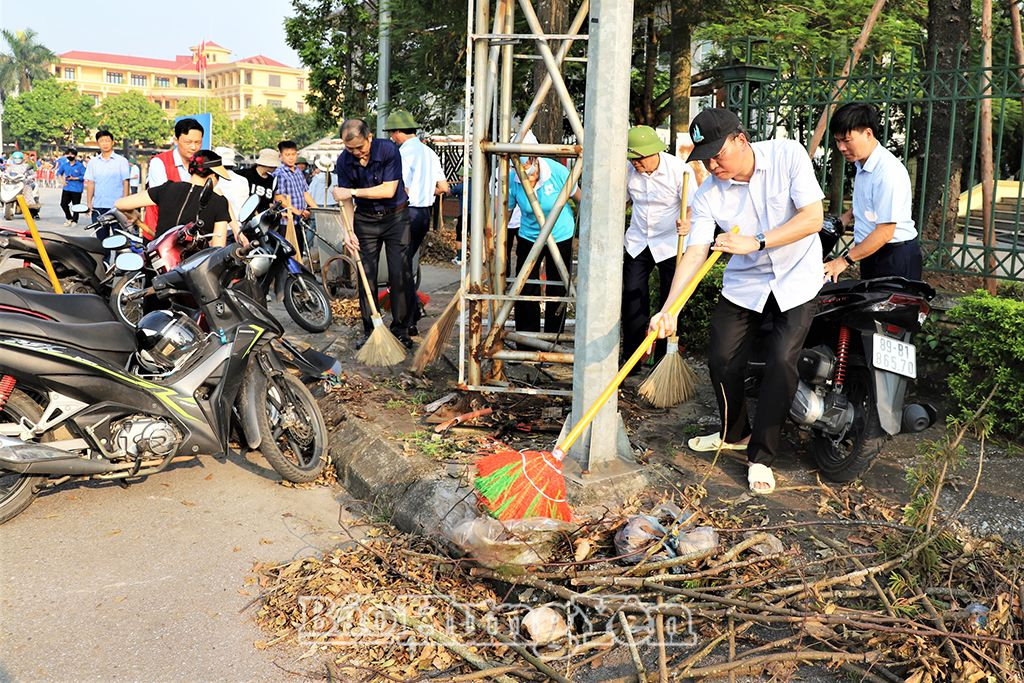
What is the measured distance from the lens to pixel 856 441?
4707mm

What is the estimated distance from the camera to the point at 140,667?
3.35 meters

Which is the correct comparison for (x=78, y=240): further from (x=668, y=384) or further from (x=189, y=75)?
(x=189, y=75)

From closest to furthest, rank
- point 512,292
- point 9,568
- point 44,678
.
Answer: point 44,678
point 9,568
point 512,292

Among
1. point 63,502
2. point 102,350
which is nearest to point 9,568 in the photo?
point 63,502

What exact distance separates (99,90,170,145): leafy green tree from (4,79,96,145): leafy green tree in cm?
178

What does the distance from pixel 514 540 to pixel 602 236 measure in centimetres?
153

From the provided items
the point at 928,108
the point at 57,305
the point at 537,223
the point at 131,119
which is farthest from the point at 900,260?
the point at 131,119

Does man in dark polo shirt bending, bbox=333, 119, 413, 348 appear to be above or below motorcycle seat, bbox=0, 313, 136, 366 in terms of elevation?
above

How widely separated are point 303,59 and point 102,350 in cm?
1914

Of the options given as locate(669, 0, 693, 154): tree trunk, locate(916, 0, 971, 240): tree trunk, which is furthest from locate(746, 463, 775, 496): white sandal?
locate(669, 0, 693, 154): tree trunk

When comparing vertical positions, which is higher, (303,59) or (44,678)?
(303,59)

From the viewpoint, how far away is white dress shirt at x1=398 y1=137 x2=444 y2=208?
29.9ft

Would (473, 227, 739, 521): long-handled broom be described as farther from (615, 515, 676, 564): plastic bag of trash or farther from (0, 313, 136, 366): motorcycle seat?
(0, 313, 136, 366): motorcycle seat

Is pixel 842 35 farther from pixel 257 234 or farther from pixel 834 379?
pixel 834 379
